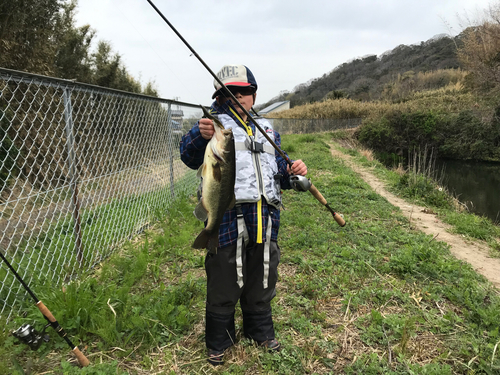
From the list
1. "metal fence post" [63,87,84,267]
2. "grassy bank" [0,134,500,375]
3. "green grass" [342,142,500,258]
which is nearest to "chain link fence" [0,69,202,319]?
"metal fence post" [63,87,84,267]

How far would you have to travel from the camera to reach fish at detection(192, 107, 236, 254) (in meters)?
1.80

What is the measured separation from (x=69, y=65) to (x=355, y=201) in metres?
14.7

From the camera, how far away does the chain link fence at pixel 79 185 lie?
2.82 m

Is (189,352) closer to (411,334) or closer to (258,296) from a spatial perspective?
(258,296)

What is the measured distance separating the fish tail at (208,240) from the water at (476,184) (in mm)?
11064

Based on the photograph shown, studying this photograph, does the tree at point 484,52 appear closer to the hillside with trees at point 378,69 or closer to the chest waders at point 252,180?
the chest waders at point 252,180

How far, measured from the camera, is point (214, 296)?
219cm

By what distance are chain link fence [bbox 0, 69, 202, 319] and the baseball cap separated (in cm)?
154

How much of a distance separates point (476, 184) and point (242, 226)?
18933 millimetres

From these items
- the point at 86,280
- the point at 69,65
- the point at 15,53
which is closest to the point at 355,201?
the point at 86,280

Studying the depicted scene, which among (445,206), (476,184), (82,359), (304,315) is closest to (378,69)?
(476,184)

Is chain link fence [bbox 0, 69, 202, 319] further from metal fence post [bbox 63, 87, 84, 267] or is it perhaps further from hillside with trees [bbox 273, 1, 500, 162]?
hillside with trees [bbox 273, 1, 500, 162]

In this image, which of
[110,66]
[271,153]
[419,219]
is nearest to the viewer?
[271,153]

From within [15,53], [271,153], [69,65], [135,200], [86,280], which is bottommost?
[86,280]
